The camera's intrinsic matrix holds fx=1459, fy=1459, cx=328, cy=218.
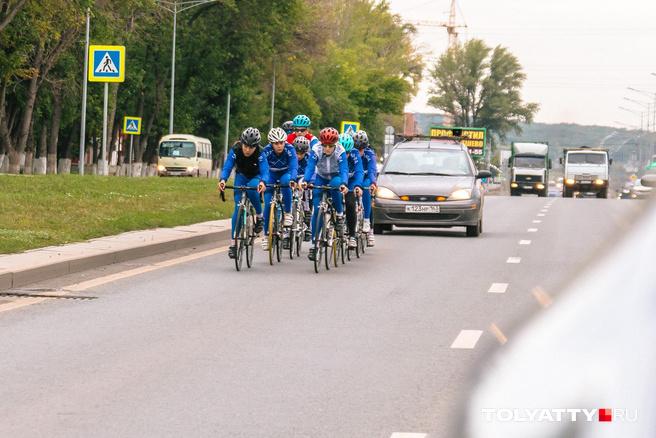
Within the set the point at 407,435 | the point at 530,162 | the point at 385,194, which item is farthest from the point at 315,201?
the point at 530,162

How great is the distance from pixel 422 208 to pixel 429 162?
157 centimetres

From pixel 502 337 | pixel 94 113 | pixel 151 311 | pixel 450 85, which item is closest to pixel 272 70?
pixel 94 113

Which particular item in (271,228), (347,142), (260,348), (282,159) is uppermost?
(347,142)

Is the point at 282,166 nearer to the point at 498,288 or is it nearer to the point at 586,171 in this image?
the point at 498,288

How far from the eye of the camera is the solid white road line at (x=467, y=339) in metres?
9.77

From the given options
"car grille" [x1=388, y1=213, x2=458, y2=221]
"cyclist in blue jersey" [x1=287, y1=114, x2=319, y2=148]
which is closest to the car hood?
"car grille" [x1=388, y1=213, x2=458, y2=221]

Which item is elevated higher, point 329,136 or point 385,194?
point 329,136

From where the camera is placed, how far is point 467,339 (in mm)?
10195

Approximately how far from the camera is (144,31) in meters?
70.1

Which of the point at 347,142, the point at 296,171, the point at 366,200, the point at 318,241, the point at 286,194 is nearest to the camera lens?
the point at 318,241

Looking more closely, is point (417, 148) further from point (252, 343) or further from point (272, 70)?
point (272, 70)

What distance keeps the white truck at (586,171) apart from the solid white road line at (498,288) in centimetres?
6038

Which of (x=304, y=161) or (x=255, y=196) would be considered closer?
(x=255, y=196)

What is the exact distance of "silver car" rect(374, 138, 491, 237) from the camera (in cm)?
2414
